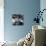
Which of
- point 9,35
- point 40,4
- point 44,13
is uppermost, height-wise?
point 40,4

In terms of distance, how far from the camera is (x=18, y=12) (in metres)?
5.07

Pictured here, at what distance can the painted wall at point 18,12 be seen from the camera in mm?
4996

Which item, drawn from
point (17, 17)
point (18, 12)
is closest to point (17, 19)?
point (17, 17)

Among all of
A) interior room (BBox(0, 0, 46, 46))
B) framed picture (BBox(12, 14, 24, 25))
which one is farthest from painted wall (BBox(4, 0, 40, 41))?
framed picture (BBox(12, 14, 24, 25))

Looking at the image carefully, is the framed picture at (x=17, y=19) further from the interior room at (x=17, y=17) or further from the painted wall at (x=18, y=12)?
the painted wall at (x=18, y=12)

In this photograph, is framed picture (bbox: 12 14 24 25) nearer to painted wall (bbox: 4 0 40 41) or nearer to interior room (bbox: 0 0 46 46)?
interior room (bbox: 0 0 46 46)

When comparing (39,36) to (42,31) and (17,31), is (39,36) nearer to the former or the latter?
(42,31)

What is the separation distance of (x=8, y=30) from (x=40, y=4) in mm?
1630

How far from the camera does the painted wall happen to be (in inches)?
197

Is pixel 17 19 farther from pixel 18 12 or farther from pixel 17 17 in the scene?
pixel 18 12

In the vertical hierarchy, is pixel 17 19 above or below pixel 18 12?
below

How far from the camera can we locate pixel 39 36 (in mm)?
2445

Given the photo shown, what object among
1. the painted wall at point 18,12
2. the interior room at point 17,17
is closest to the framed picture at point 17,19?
the interior room at point 17,17

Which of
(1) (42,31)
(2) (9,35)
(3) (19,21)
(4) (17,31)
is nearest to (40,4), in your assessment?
(3) (19,21)
